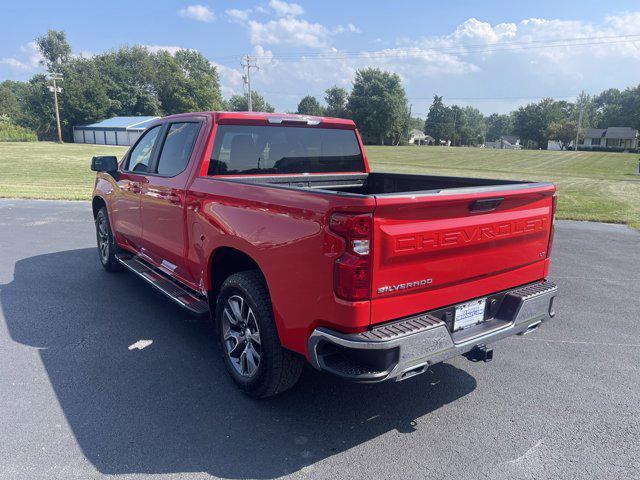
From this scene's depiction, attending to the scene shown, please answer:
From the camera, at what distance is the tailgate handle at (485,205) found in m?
2.85

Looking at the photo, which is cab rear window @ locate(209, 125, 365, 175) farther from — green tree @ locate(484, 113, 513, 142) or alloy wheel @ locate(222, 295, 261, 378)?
green tree @ locate(484, 113, 513, 142)

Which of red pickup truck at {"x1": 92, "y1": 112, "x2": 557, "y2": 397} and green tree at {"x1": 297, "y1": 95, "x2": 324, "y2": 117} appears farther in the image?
green tree at {"x1": 297, "y1": 95, "x2": 324, "y2": 117}

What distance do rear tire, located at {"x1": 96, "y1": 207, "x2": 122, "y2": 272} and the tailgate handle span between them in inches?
186

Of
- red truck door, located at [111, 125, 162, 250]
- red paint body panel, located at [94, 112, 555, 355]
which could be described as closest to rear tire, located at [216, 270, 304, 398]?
red paint body panel, located at [94, 112, 555, 355]

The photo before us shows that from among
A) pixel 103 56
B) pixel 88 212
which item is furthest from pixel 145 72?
pixel 88 212

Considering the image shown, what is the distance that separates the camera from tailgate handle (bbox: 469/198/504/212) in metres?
2.85

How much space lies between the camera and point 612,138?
98.2 metres

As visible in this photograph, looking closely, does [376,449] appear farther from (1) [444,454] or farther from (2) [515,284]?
(2) [515,284]

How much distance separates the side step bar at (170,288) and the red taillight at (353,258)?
176 cm

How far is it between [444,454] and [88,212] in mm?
10716

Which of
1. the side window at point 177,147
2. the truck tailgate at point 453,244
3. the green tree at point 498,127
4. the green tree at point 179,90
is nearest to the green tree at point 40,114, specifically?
the green tree at point 179,90

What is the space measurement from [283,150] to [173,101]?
3351 inches

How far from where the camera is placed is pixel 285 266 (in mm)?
2818

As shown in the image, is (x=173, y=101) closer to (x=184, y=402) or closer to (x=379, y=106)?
(x=379, y=106)
